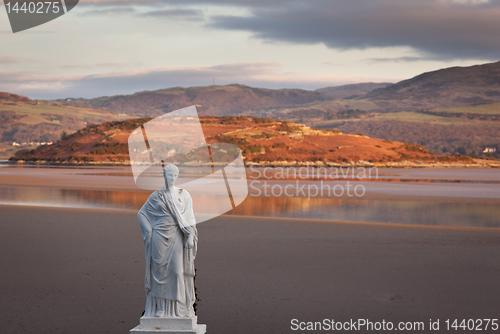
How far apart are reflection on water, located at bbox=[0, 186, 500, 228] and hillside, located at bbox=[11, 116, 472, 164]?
130ft

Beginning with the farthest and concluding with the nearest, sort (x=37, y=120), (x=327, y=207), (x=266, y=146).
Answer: (x=37, y=120)
(x=266, y=146)
(x=327, y=207)

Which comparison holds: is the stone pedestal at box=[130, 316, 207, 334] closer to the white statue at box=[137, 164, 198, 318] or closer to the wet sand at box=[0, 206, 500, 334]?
the white statue at box=[137, 164, 198, 318]

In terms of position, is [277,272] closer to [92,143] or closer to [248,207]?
[248,207]

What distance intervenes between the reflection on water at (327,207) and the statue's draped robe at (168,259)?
10451 millimetres

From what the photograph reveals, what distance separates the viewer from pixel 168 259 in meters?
4.95

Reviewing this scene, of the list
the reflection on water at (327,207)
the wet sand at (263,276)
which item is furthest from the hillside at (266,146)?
the wet sand at (263,276)

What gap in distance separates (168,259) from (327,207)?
1382cm

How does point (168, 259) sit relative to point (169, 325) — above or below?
above

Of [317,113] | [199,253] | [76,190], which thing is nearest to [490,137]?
[317,113]

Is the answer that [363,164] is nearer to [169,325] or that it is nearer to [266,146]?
[266,146]

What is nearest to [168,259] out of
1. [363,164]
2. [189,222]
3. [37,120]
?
[189,222]

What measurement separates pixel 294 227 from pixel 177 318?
804 cm

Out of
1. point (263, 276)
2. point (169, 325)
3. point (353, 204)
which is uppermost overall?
point (169, 325)

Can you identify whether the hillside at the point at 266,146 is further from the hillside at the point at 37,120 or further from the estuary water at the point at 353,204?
the hillside at the point at 37,120
